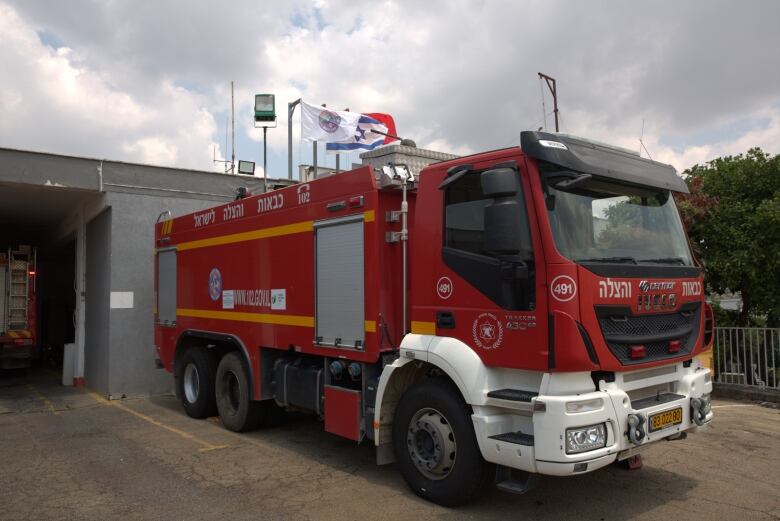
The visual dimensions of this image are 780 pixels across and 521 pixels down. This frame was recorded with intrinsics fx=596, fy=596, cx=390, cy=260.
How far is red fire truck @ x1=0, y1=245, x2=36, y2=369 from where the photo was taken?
43.5 ft

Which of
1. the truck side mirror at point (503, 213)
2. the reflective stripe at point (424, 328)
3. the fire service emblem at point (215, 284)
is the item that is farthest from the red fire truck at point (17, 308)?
the truck side mirror at point (503, 213)

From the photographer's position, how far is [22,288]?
13703 mm

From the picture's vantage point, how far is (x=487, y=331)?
14.7ft

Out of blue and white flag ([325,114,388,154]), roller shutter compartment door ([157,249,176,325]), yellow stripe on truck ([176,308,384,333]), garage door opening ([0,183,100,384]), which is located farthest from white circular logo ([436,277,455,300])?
blue and white flag ([325,114,388,154])

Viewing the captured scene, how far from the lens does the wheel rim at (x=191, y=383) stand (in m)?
8.52

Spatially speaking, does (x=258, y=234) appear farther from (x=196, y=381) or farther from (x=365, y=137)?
(x=365, y=137)

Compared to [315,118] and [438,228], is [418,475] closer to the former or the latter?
[438,228]

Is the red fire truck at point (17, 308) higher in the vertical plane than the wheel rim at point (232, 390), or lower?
higher

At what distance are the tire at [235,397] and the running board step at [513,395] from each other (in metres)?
3.85

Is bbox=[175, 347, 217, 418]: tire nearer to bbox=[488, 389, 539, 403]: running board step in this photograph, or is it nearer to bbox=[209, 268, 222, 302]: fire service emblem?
bbox=[209, 268, 222, 302]: fire service emblem

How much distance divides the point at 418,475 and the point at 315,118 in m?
9.49

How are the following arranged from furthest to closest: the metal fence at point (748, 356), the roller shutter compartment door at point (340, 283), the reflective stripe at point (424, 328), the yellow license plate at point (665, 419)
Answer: the metal fence at point (748, 356)
the roller shutter compartment door at point (340, 283)
the reflective stripe at point (424, 328)
the yellow license plate at point (665, 419)

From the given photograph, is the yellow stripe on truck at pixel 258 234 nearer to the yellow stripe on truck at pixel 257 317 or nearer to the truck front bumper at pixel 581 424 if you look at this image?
the yellow stripe on truck at pixel 257 317

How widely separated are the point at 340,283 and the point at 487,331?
5.97ft
